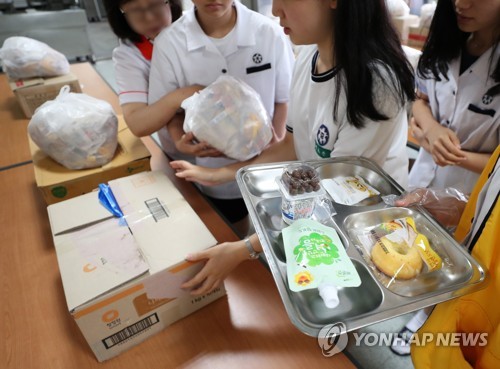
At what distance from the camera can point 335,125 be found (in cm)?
85

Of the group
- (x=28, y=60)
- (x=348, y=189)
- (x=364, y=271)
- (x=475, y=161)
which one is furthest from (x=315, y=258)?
(x=28, y=60)

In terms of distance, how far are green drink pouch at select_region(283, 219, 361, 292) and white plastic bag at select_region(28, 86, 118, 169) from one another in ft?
2.67

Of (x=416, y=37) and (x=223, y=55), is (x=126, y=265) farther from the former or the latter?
(x=416, y=37)

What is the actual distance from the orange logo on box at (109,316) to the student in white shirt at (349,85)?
0.56ft

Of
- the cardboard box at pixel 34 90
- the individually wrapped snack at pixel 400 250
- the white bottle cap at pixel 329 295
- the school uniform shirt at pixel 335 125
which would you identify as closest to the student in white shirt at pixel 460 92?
the school uniform shirt at pixel 335 125

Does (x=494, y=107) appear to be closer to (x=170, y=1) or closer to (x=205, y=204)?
(x=205, y=204)

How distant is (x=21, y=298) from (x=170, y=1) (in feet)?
3.96

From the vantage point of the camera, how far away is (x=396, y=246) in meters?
0.61

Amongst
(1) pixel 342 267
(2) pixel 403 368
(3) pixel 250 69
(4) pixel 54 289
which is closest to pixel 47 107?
(4) pixel 54 289

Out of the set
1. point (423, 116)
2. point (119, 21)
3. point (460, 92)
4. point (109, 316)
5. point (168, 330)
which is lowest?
point (168, 330)

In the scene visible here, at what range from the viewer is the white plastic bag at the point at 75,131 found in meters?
1.05

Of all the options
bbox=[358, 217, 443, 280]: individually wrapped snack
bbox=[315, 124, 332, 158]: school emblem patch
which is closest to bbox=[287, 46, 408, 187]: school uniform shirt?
bbox=[315, 124, 332, 158]: school emblem patch

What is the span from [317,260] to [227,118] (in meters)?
0.51

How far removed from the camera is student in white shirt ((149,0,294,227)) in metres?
1.13
